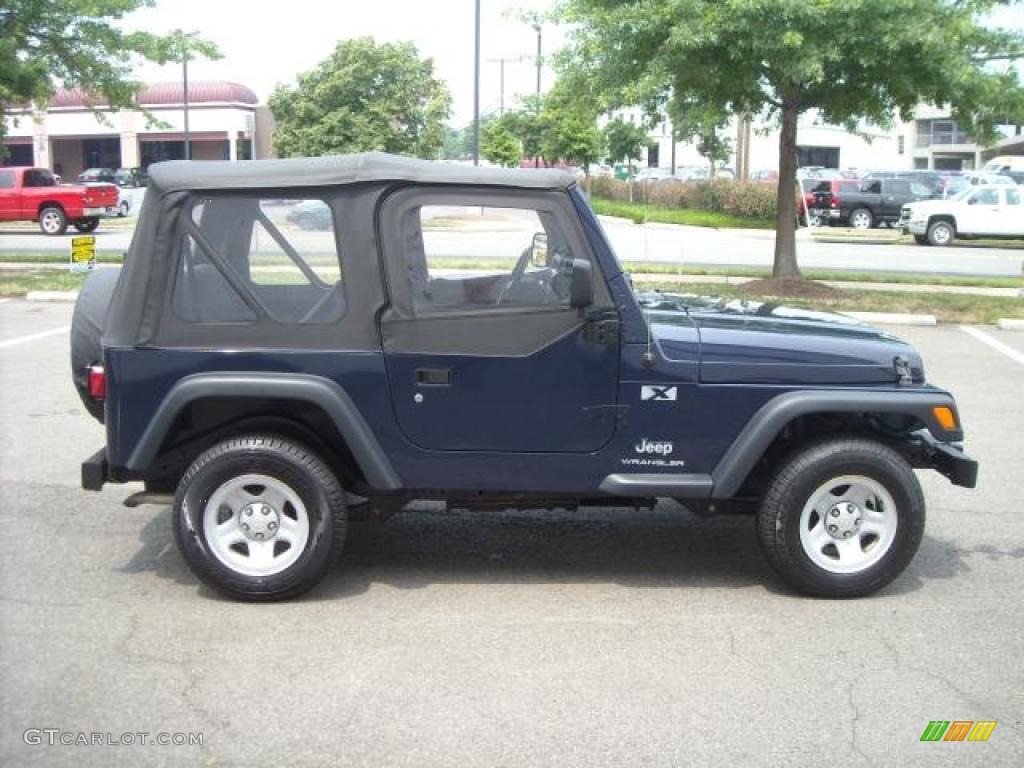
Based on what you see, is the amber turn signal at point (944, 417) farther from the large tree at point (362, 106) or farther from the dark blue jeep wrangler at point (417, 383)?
the large tree at point (362, 106)

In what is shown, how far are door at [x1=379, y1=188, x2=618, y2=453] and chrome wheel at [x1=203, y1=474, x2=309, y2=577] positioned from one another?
25.3 inches

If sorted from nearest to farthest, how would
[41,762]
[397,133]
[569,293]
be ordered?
[41,762] < [569,293] < [397,133]

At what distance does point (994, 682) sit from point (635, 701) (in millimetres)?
1417

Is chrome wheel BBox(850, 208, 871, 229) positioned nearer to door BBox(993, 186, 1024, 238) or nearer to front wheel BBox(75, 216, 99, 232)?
door BBox(993, 186, 1024, 238)

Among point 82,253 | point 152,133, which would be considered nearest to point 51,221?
point 82,253

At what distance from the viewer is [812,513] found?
5.12 meters

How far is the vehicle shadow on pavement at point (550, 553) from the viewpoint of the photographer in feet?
17.7

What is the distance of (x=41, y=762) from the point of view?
11.9 feet

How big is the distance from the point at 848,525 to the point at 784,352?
0.85m

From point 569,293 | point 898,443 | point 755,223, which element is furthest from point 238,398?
point 755,223

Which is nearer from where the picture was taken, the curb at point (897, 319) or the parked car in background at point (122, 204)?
the curb at point (897, 319)

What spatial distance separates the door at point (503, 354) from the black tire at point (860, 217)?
3477 centimetres

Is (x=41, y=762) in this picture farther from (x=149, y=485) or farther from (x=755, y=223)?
(x=755, y=223)

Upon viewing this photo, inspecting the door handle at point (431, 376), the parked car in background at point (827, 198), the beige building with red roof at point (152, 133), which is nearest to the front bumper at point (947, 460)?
the door handle at point (431, 376)
